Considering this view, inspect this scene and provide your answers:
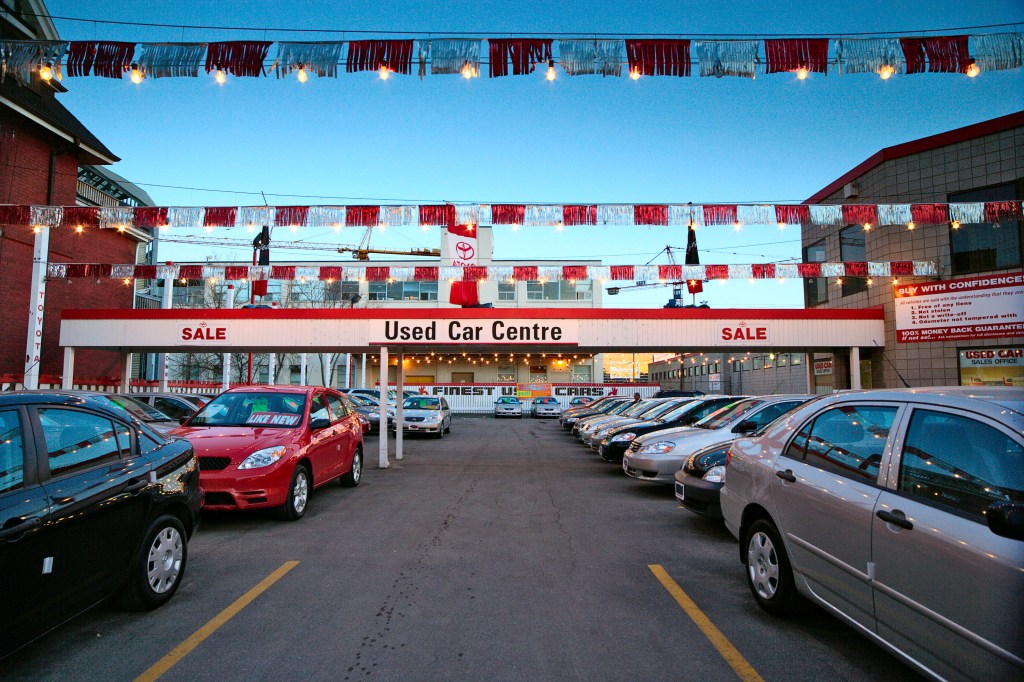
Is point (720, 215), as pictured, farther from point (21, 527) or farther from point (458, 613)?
point (21, 527)

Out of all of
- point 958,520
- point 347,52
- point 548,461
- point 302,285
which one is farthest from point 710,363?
point 958,520

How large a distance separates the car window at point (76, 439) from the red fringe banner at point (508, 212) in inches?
305

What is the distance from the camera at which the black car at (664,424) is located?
11.5m

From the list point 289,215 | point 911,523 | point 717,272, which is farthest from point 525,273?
point 911,523

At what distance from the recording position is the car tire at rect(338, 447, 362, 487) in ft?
31.7

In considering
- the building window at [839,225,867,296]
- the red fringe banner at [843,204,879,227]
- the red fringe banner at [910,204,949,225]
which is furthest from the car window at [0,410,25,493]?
the building window at [839,225,867,296]

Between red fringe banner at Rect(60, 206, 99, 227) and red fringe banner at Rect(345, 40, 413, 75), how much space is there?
699 centimetres

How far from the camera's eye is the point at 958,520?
2.64m

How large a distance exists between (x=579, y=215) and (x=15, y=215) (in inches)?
451

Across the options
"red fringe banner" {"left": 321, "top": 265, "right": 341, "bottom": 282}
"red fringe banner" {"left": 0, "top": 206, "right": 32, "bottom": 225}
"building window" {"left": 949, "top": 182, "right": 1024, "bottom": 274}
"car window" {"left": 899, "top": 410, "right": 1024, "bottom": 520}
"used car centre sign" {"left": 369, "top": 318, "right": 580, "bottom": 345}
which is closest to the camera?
"car window" {"left": 899, "top": 410, "right": 1024, "bottom": 520}

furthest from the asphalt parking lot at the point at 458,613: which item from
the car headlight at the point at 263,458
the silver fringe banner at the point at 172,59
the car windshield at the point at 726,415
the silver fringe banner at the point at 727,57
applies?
the silver fringe banner at the point at 172,59

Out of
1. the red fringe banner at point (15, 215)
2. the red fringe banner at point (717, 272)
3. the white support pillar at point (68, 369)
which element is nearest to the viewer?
the red fringe banner at point (15, 215)

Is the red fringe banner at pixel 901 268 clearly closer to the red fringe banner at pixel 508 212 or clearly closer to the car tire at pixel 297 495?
the red fringe banner at pixel 508 212

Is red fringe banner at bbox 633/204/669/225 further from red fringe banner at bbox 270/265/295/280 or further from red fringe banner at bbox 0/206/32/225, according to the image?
red fringe banner at bbox 0/206/32/225
